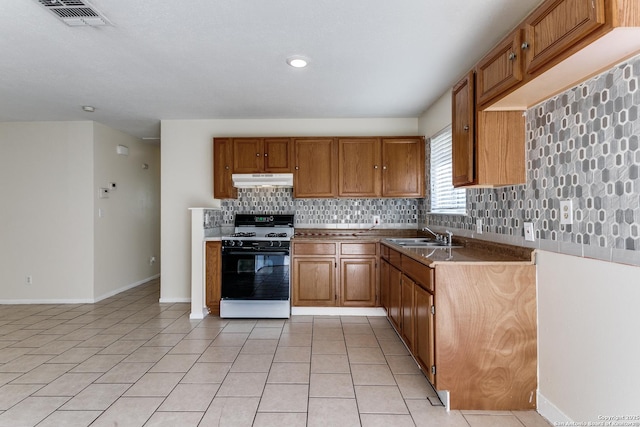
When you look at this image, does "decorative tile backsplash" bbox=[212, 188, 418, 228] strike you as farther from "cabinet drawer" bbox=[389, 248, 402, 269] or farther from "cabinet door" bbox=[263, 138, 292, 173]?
"cabinet drawer" bbox=[389, 248, 402, 269]

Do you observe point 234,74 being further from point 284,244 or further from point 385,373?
point 385,373

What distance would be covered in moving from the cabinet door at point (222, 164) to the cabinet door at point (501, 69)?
2.98 m

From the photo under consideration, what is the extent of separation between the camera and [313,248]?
401 centimetres

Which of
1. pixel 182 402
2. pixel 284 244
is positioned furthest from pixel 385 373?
pixel 284 244

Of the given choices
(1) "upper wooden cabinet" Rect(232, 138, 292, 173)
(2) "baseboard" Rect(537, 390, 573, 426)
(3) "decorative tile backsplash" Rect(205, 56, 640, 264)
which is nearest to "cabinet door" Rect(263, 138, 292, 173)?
(1) "upper wooden cabinet" Rect(232, 138, 292, 173)

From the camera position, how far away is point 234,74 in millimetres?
3102

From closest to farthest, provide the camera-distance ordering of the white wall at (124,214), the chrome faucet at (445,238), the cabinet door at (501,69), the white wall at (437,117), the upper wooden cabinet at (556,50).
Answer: the upper wooden cabinet at (556,50) → the cabinet door at (501,69) → the chrome faucet at (445,238) → the white wall at (437,117) → the white wall at (124,214)

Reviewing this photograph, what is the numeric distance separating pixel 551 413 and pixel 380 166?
291cm

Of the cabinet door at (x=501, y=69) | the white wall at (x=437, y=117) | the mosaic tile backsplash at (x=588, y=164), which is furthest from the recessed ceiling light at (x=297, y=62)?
the mosaic tile backsplash at (x=588, y=164)

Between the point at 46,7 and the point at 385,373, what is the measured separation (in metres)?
3.23

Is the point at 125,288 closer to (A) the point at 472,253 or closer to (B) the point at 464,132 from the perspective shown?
(A) the point at 472,253

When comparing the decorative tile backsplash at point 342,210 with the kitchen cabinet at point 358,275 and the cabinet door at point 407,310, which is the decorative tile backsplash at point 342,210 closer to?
the kitchen cabinet at point 358,275

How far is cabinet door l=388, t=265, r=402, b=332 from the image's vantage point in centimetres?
310

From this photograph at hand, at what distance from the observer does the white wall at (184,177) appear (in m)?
4.60
